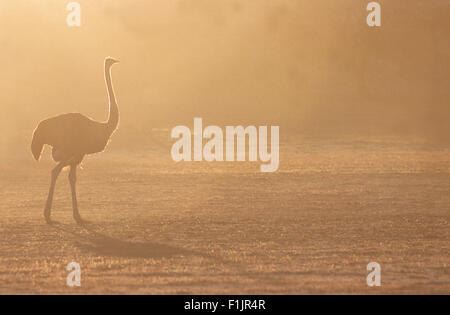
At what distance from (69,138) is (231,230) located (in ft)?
8.56

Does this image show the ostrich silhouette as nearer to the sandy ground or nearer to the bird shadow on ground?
the sandy ground

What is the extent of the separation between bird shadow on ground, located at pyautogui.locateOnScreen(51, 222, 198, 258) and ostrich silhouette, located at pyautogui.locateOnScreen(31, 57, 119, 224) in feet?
3.77

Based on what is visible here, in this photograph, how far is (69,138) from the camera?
39.9ft

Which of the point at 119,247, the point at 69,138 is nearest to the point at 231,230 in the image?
the point at 119,247

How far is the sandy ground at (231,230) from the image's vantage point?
822 cm

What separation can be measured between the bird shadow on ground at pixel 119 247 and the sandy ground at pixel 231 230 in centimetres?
1

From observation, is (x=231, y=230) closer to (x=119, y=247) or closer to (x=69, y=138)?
(x=119, y=247)

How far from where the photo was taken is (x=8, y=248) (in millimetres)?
10078

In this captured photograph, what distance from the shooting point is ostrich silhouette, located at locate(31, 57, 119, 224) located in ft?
39.6

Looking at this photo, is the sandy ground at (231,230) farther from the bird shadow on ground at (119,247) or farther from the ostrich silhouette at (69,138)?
the ostrich silhouette at (69,138)

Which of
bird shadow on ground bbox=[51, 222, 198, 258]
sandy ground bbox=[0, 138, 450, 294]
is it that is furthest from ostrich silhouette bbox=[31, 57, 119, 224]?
bird shadow on ground bbox=[51, 222, 198, 258]

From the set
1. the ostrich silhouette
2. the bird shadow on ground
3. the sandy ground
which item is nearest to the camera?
the sandy ground

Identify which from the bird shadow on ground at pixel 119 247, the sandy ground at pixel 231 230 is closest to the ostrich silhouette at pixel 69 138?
the sandy ground at pixel 231 230
